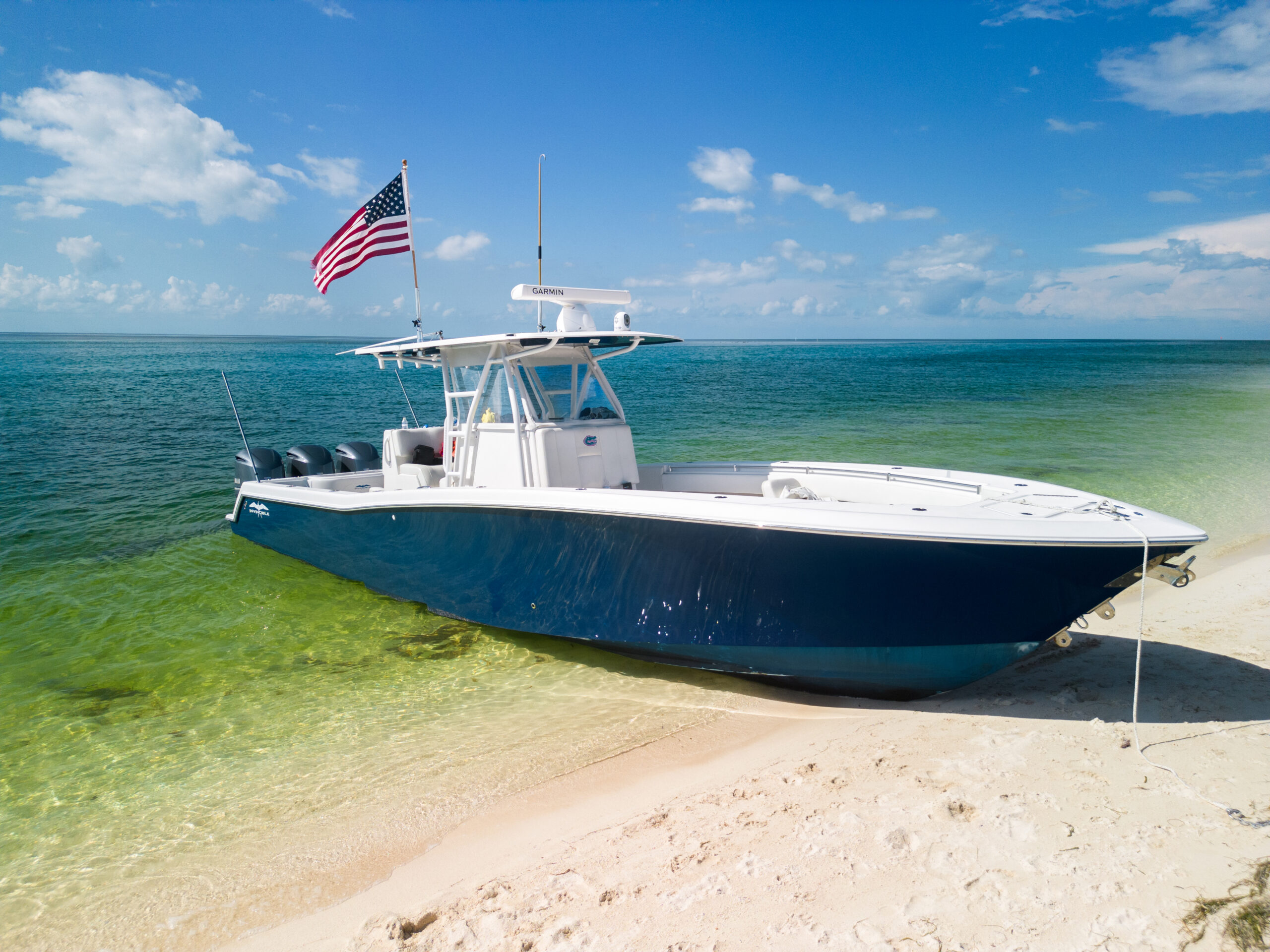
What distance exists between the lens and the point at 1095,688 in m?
4.72

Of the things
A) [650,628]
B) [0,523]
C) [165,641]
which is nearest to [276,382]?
[0,523]

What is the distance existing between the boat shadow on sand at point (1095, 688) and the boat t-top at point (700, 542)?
0.21m

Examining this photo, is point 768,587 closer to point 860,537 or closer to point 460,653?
point 860,537

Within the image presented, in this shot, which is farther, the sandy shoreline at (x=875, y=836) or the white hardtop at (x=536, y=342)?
the white hardtop at (x=536, y=342)

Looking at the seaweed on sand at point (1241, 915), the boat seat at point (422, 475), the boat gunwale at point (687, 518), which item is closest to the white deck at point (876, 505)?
the boat gunwale at point (687, 518)

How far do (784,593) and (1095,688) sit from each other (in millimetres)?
2246

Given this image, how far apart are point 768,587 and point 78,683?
5.77m

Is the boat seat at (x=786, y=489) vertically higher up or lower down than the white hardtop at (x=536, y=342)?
lower down

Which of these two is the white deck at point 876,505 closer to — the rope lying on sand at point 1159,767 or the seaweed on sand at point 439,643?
the rope lying on sand at point 1159,767

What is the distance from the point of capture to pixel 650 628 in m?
5.03

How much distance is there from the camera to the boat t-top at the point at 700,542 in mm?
4133

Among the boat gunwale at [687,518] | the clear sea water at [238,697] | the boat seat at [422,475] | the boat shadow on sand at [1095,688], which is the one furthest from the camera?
the boat seat at [422,475]

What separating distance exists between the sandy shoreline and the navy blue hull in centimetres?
39

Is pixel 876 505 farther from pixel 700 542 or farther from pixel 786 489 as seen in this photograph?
pixel 786 489
